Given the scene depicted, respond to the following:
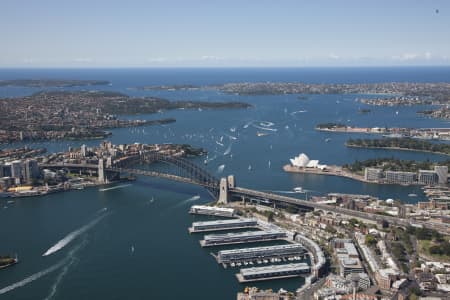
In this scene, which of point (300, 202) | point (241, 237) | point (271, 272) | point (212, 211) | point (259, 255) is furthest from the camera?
point (300, 202)

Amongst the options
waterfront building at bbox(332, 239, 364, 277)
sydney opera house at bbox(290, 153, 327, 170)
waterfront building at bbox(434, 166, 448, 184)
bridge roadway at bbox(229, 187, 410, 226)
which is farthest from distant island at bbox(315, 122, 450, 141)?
waterfront building at bbox(332, 239, 364, 277)

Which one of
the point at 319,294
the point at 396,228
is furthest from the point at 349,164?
the point at 319,294

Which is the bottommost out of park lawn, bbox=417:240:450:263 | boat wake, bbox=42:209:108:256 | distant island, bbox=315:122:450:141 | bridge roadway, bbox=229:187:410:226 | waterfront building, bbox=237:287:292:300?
boat wake, bbox=42:209:108:256

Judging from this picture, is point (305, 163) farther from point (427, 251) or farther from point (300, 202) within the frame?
point (427, 251)

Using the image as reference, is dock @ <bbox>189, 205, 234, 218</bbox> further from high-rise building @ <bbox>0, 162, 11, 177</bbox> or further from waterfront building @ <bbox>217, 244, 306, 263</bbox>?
high-rise building @ <bbox>0, 162, 11, 177</bbox>

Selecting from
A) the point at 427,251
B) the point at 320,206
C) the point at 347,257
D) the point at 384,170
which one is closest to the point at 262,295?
the point at 347,257

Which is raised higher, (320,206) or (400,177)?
(320,206)

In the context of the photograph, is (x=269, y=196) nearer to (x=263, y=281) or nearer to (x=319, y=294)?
(x=263, y=281)

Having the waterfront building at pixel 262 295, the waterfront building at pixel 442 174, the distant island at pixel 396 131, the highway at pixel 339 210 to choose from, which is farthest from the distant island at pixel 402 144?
the waterfront building at pixel 262 295
